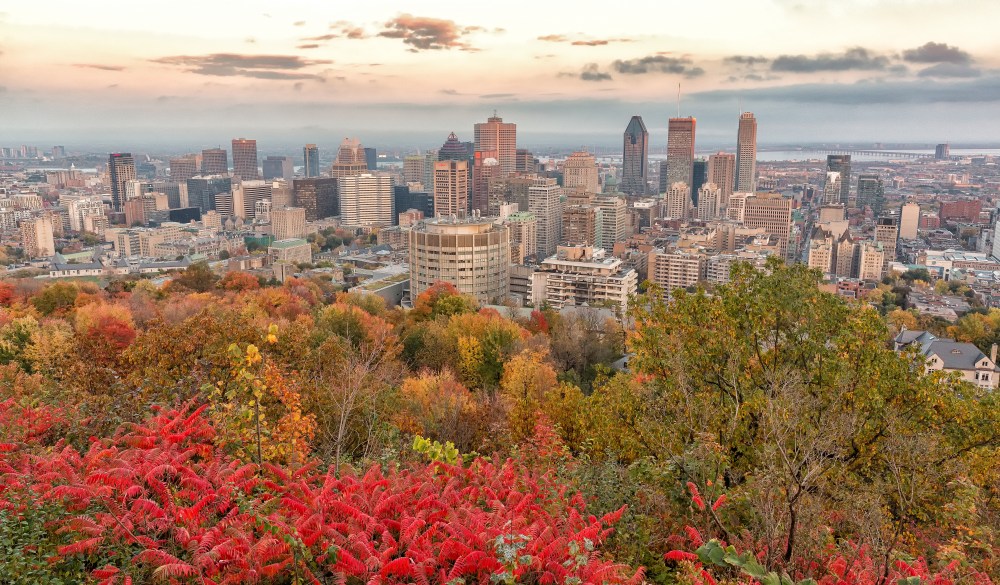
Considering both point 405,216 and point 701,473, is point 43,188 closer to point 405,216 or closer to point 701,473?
point 405,216

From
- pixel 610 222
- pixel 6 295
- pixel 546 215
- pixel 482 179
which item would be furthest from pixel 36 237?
pixel 610 222

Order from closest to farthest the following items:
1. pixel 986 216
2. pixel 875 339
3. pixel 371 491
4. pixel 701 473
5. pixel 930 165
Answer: pixel 371 491 < pixel 701 473 < pixel 875 339 < pixel 986 216 < pixel 930 165

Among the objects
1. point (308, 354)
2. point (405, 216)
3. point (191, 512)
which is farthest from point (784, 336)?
point (405, 216)

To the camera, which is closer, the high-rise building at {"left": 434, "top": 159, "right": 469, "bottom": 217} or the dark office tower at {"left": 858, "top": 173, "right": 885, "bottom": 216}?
the high-rise building at {"left": 434, "top": 159, "right": 469, "bottom": 217}

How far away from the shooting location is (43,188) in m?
113

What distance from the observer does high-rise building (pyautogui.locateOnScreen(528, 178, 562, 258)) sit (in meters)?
78.0

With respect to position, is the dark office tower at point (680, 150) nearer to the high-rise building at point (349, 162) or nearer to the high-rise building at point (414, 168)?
the high-rise building at point (414, 168)

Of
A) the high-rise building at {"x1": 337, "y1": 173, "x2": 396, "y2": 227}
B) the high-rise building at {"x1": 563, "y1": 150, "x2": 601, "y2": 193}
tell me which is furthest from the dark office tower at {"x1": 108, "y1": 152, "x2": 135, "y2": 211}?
the high-rise building at {"x1": 563, "y1": 150, "x2": 601, "y2": 193}

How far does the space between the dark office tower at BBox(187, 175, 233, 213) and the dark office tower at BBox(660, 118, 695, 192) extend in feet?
253

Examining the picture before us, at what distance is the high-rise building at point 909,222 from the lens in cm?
8306

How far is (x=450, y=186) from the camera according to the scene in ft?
271

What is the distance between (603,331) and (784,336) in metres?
19.5

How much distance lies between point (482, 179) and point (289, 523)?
9950cm

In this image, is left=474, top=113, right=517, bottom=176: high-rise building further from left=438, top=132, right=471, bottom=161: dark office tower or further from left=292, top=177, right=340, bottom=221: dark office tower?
left=292, top=177, right=340, bottom=221: dark office tower
